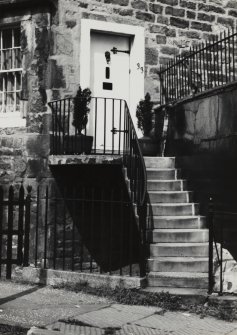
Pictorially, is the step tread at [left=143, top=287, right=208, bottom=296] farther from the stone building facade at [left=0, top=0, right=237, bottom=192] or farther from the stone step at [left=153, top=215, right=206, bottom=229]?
the stone building facade at [left=0, top=0, right=237, bottom=192]

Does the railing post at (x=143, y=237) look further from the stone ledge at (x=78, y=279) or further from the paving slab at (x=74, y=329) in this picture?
the paving slab at (x=74, y=329)

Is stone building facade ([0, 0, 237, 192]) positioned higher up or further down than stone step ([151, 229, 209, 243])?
higher up

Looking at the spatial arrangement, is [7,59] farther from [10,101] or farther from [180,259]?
[180,259]

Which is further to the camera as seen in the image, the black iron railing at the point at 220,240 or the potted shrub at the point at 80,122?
the potted shrub at the point at 80,122

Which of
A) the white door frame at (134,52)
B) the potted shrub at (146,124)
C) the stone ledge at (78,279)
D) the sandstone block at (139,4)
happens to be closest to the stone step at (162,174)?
the potted shrub at (146,124)

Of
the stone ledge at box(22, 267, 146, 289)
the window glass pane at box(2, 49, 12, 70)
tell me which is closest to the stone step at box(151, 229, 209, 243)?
the stone ledge at box(22, 267, 146, 289)

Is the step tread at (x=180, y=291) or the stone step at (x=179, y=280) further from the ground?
the stone step at (x=179, y=280)

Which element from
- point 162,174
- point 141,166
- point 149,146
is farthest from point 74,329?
point 149,146

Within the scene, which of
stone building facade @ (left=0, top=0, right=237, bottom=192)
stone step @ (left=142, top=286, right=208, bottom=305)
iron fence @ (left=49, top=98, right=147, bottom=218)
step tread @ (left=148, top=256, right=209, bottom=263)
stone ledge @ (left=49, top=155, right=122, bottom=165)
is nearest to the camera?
stone step @ (left=142, top=286, right=208, bottom=305)

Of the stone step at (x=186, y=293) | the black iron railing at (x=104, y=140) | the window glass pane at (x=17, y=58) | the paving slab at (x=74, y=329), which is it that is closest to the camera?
the paving slab at (x=74, y=329)

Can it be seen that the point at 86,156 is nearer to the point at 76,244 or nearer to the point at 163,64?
the point at 76,244

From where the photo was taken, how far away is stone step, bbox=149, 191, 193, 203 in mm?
9406

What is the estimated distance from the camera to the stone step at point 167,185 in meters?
9.62

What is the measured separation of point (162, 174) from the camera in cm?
998
